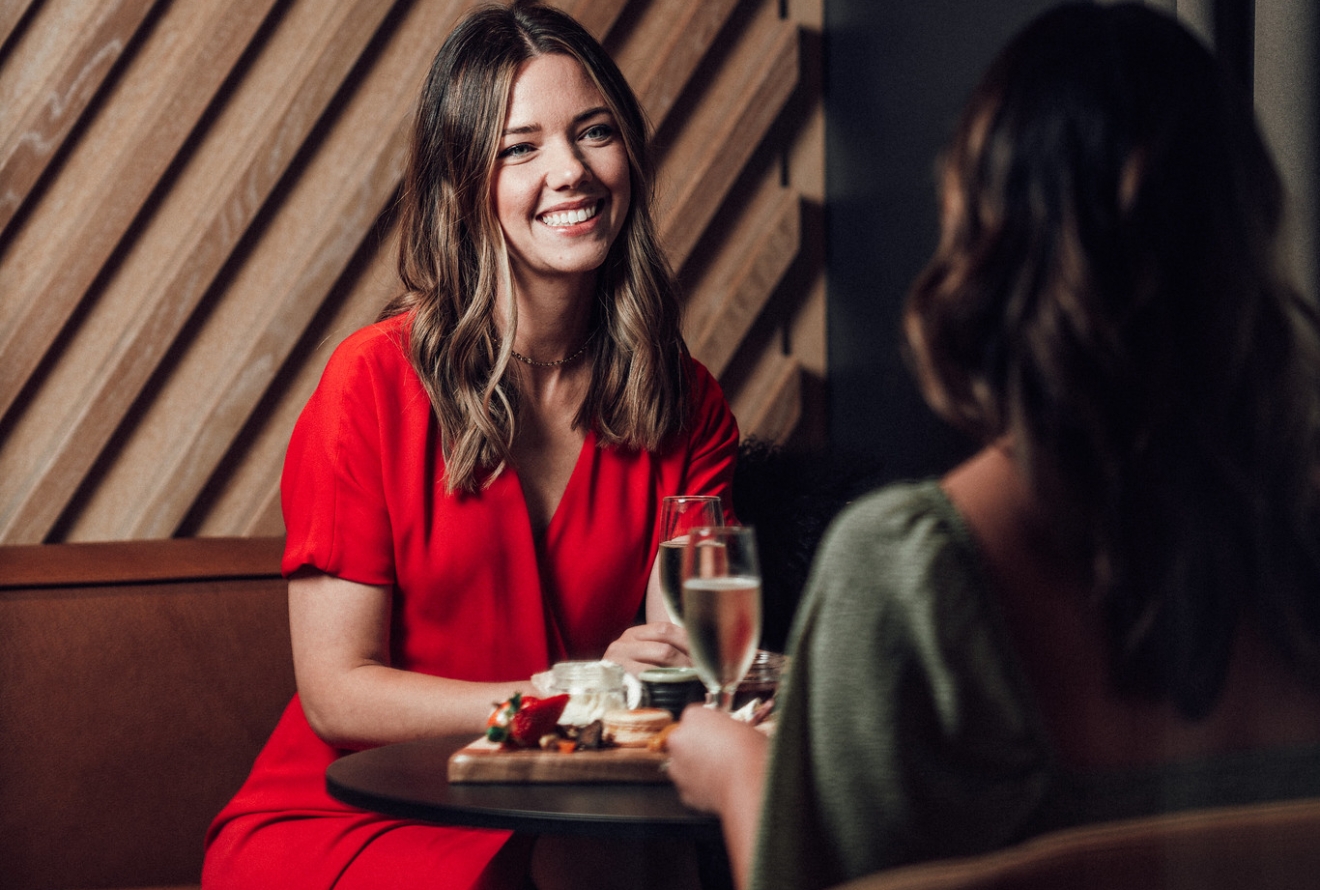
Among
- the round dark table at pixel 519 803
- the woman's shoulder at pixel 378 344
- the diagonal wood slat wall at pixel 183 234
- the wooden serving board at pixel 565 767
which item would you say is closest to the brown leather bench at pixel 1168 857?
the round dark table at pixel 519 803

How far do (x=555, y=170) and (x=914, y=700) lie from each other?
3.58 ft

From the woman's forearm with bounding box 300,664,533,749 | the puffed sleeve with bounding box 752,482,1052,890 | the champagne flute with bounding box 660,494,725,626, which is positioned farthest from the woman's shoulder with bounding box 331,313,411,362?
the puffed sleeve with bounding box 752,482,1052,890

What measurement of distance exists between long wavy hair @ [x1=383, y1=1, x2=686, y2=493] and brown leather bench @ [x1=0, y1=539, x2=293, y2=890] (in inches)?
25.9

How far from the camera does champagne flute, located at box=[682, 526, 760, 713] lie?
3.22ft

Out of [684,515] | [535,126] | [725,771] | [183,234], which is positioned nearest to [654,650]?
[684,515]

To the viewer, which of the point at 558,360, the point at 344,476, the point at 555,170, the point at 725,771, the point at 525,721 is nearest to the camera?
the point at 725,771

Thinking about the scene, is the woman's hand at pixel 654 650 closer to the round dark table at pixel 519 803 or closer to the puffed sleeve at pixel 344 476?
the round dark table at pixel 519 803

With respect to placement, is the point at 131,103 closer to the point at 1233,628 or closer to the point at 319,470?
the point at 319,470

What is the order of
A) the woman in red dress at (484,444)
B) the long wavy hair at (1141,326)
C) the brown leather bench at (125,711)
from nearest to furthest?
the long wavy hair at (1141,326), the woman in red dress at (484,444), the brown leather bench at (125,711)

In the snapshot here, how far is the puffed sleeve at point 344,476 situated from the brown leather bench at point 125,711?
55 cm

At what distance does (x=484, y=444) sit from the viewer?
5.17 ft

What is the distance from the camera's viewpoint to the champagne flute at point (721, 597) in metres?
0.98

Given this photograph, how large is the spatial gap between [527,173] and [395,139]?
3.20 feet

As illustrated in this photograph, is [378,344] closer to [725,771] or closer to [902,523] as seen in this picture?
[725,771]
